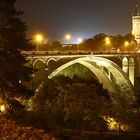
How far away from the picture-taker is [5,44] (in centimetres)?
2041

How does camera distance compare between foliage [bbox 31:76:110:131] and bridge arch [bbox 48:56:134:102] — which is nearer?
foliage [bbox 31:76:110:131]

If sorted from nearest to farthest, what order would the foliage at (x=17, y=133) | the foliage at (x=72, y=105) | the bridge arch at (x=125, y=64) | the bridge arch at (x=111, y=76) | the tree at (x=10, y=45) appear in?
the foliage at (x=17, y=133) < the tree at (x=10, y=45) < the foliage at (x=72, y=105) < the bridge arch at (x=111, y=76) < the bridge arch at (x=125, y=64)

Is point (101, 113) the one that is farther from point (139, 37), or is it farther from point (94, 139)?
point (139, 37)

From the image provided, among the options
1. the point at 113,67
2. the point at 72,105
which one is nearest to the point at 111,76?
the point at 113,67

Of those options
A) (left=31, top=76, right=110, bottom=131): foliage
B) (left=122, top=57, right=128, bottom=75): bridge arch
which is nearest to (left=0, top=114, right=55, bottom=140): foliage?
(left=31, top=76, right=110, bottom=131): foliage

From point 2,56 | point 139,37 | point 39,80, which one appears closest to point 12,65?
point 2,56

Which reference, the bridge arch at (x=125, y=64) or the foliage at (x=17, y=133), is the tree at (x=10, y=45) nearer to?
the foliage at (x=17, y=133)

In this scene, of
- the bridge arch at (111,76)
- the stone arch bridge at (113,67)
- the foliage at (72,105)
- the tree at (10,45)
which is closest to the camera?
the tree at (10,45)

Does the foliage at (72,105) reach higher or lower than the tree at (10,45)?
lower

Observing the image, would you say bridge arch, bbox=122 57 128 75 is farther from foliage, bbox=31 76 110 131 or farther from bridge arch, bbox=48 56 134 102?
foliage, bbox=31 76 110 131

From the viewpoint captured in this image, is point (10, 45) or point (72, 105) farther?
point (72, 105)

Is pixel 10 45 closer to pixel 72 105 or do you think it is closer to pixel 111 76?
pixel 72 105

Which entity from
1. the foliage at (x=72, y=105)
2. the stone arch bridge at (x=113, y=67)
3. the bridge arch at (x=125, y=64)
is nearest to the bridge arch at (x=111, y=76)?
the stone arch bridge at (x=113, y=67)

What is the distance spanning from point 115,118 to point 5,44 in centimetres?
1302
